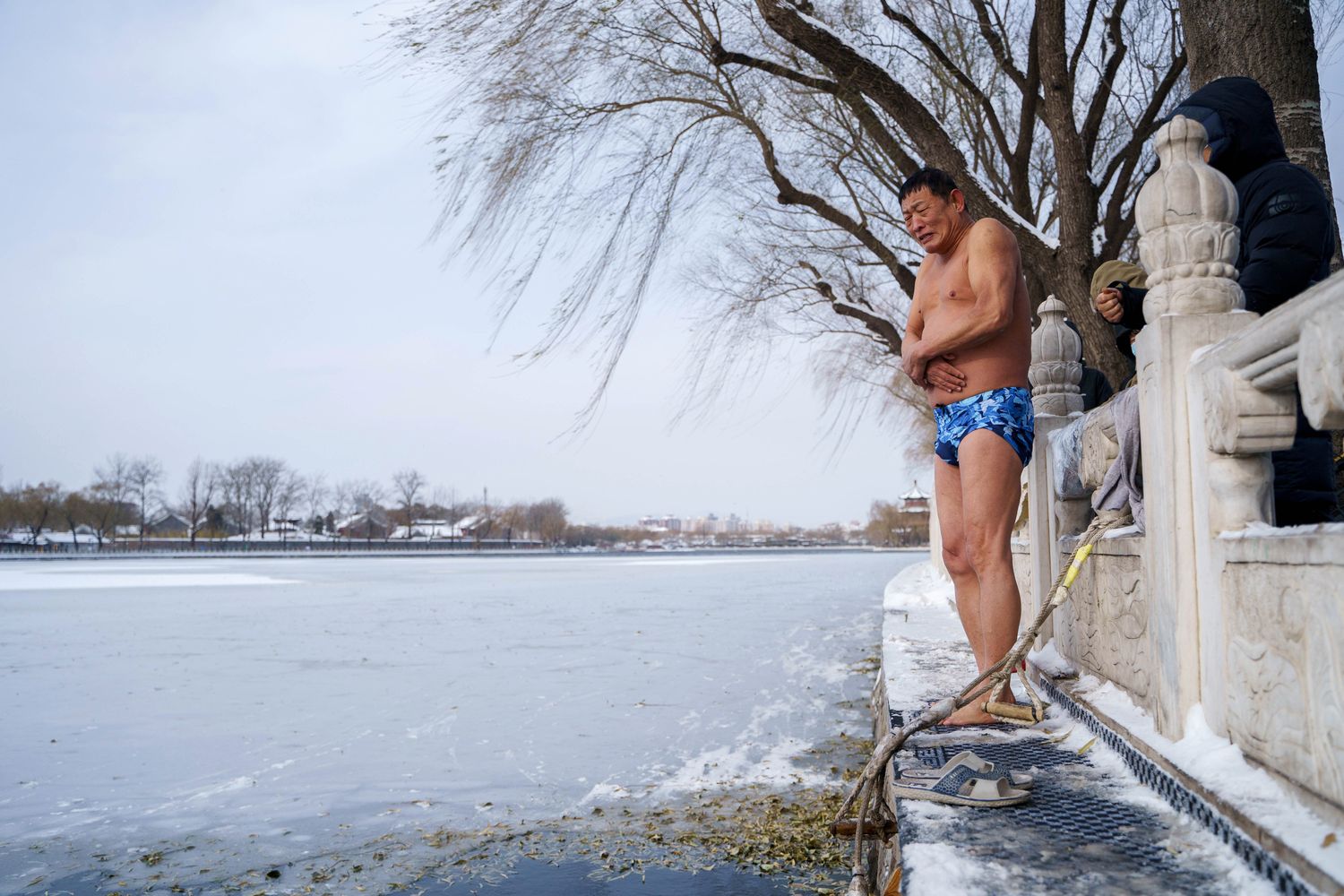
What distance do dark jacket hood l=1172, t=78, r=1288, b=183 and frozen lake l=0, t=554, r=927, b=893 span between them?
321 cm

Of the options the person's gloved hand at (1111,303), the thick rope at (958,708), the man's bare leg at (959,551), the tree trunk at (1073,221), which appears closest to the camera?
the thick rope at (958,708)

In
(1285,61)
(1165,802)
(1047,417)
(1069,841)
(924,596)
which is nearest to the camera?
(1069,841)

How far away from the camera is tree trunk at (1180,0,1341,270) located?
4.95 metres

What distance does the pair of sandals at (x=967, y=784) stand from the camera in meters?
2.26

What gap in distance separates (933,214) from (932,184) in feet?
0.38

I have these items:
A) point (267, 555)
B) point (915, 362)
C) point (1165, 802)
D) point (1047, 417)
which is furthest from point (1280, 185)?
point (267, 555)

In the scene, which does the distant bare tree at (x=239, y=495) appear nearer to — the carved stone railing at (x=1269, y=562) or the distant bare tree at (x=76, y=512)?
the distant bare tree at (x=76, y=512)

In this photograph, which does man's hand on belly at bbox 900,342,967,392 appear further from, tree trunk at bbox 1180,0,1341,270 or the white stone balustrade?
tree trunk at bbox 1180,0,1341,270

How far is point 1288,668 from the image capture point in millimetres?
1740

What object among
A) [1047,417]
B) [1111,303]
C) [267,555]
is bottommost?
[267,555]

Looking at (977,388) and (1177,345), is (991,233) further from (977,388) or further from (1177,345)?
(1177,345)

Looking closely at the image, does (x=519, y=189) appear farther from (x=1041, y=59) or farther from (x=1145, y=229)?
(x=1145, y=229)

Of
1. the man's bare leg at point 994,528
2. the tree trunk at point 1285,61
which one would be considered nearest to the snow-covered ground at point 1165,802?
the man's bare leg at point 994,528

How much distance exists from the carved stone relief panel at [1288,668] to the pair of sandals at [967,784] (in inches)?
20.1
